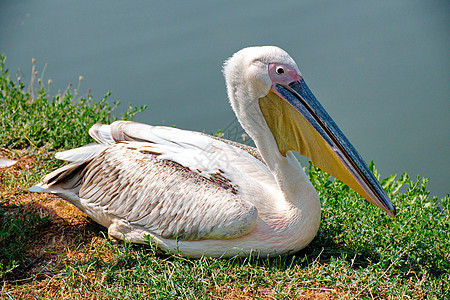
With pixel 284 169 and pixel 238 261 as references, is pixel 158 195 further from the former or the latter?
pixel 284 169

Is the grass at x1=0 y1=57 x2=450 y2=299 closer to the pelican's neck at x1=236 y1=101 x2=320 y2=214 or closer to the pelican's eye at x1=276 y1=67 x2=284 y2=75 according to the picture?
the pelican's neck at x1=236 y1=101 x2=320 y2=214

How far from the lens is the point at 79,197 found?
3.94m

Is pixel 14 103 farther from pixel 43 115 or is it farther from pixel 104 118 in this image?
pixel 104 118

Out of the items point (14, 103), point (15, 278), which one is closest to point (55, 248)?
point (15, 278)

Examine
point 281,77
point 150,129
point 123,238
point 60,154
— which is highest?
point 281,77

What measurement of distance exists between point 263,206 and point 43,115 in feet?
9.51

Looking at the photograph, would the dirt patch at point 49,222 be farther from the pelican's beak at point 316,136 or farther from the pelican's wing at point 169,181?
the pelican's beak at point 316,136

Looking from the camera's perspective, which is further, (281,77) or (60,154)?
(60,154)

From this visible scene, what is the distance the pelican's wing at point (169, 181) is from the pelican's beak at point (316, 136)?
510 millimetres

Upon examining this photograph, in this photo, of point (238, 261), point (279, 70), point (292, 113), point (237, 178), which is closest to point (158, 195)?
point (237, 178)

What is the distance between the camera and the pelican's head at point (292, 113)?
10.6 ft

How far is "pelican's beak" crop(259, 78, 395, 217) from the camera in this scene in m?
3.24

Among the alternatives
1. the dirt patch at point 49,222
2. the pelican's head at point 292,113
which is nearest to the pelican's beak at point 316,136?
the pelican's head at point 292,113

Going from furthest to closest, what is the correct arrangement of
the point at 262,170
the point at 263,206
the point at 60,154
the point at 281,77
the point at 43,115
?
the point at 43,115
the point at 60,154
the point at 262,170
the point at 263,206
the point at 281,77
